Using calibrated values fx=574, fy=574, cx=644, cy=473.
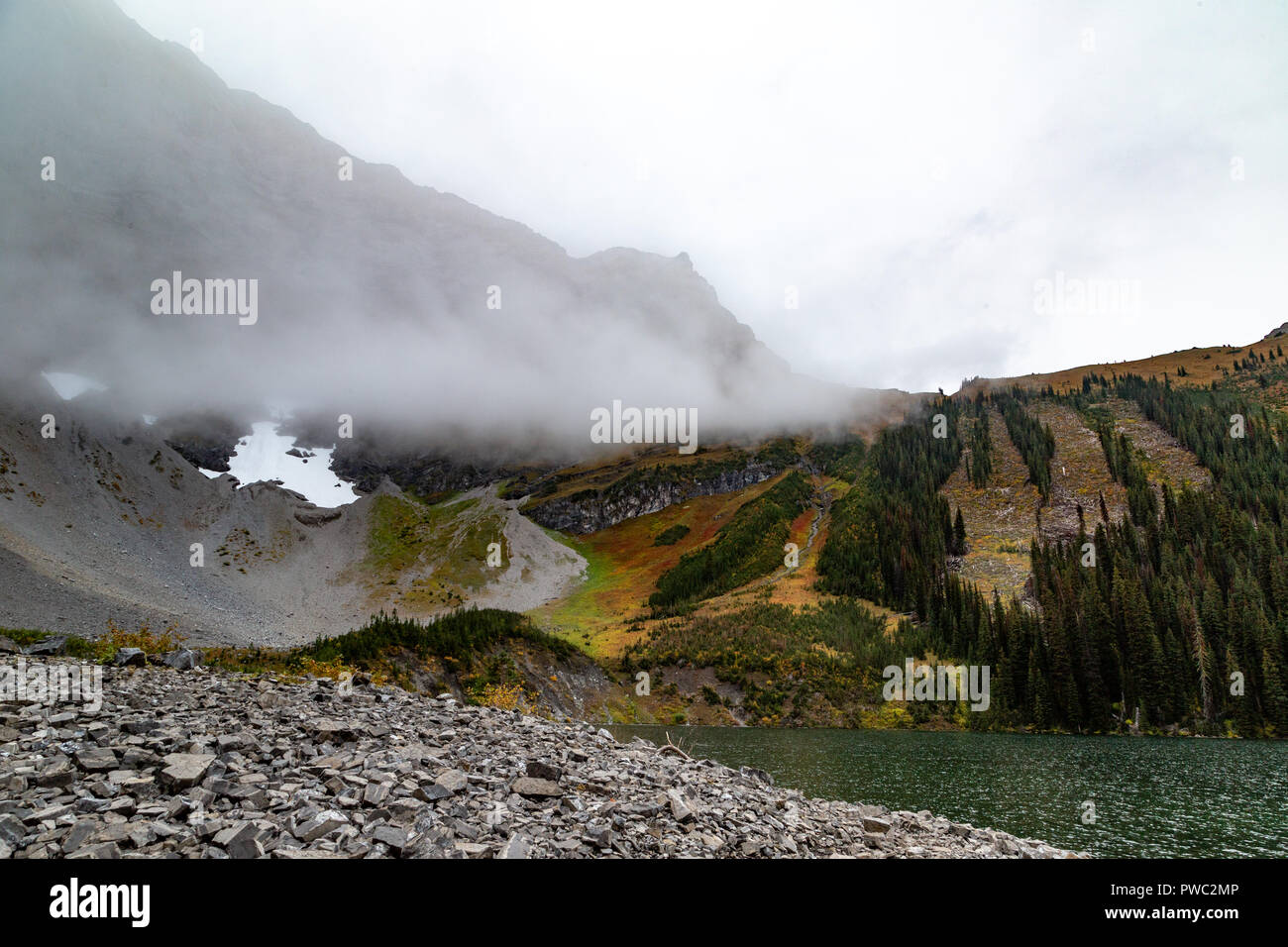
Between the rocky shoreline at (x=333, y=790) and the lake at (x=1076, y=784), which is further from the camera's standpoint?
the lake at (x=1076, y=784)

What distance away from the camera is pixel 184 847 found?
8305 mm

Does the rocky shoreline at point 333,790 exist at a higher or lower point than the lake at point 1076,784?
higher

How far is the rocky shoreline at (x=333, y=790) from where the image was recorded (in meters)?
8.96

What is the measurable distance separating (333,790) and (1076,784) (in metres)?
61.0

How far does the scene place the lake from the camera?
1296 inches

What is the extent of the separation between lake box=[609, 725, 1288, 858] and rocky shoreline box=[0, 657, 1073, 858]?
790 inches

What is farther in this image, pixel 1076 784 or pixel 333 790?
pixel 1076 784

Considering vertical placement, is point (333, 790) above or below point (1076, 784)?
above

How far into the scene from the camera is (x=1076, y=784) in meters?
49.2

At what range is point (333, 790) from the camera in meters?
11.2

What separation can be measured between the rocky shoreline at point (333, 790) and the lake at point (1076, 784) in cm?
2005
